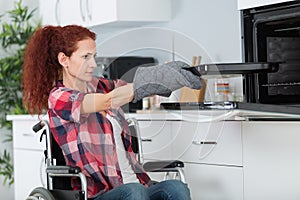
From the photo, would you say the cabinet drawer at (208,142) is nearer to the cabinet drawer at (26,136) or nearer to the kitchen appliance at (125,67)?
the kitchen appliance at (125,67)

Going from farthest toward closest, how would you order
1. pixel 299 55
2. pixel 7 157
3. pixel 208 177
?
pixel 7 157 < pixel 208 177 < pixel 299 55

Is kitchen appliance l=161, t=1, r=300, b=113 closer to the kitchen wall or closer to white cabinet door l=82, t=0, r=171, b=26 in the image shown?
the kitchen wall

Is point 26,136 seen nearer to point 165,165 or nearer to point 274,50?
point 165,165

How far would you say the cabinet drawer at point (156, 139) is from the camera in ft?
8.86

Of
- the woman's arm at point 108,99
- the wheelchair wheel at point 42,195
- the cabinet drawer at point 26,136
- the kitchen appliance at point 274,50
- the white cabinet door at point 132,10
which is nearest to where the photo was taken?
the woman's arm at point 108,99

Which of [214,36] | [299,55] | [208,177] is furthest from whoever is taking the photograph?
[214,36]

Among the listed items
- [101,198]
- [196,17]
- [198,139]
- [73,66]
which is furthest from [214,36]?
[101,198]

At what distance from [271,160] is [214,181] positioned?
1.17 ft

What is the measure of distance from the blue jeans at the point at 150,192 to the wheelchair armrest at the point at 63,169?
→ 0.12m

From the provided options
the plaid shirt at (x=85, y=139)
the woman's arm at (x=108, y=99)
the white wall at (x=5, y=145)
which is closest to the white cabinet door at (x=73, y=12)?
the white wall at (x=5, y=145)

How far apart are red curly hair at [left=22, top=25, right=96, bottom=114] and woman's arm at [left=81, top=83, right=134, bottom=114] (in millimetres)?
A: 258

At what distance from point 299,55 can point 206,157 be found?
23.4 inches

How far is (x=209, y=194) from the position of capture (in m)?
2.78

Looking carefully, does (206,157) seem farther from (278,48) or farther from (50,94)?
(50,94)
